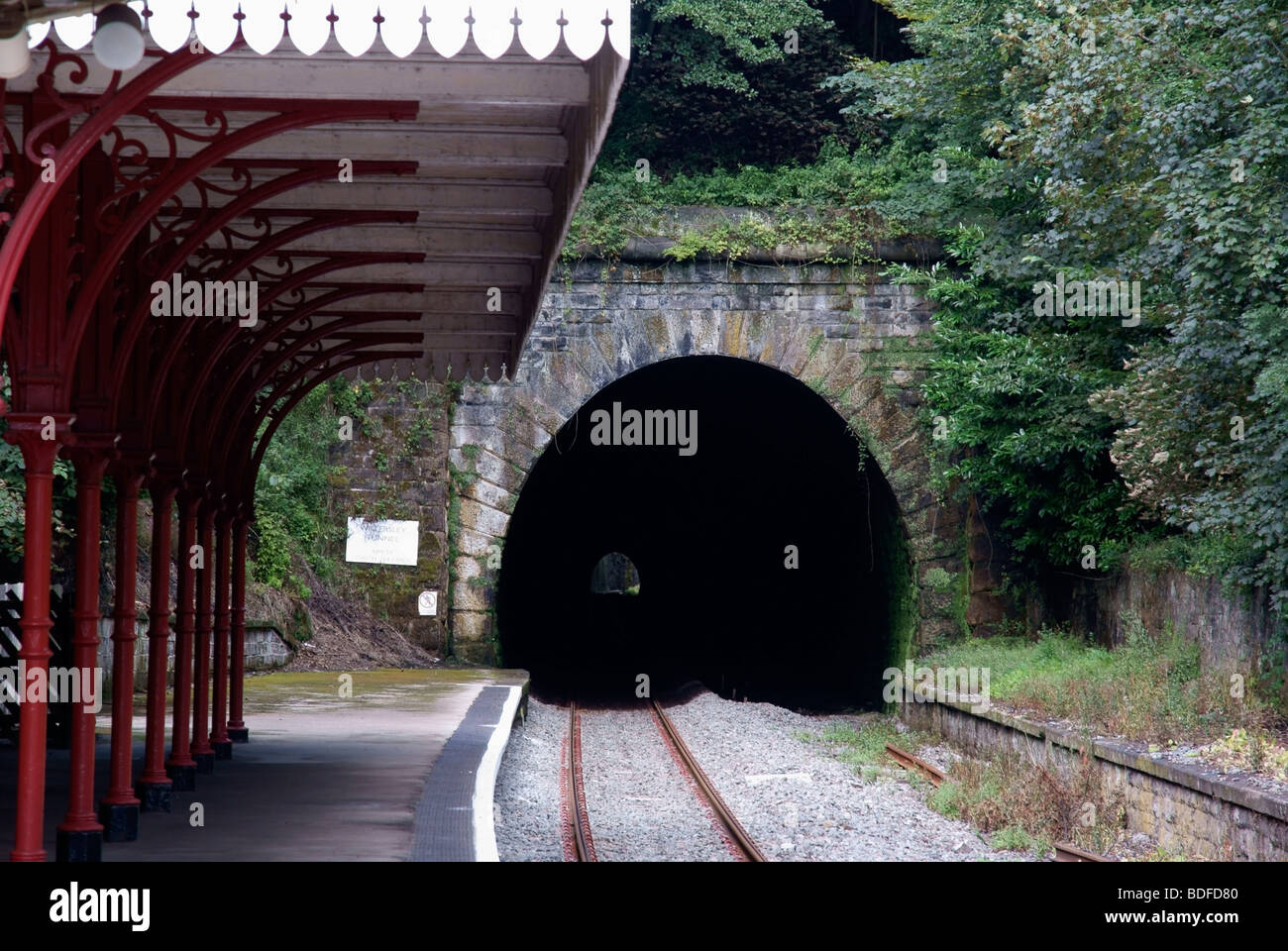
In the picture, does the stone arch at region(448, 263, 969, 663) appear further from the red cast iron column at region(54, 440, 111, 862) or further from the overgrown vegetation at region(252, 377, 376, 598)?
the red cast iron column at region(54, 440, 111, 862)

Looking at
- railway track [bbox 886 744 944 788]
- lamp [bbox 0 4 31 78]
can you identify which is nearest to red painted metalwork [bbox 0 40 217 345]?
lamp [bbox 0 4 31 78]

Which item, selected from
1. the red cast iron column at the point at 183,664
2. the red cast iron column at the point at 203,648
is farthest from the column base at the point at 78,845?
the red cast iron column at the point at 203,648

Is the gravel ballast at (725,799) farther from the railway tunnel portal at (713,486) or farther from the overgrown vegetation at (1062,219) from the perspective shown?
the overgrown vegetation at (1062,219)

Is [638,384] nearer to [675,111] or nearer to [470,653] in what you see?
[675,111]

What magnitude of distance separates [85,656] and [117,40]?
309 centimetres

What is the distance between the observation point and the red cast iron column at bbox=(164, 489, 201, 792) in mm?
8914

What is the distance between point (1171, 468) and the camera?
1198 centimetres

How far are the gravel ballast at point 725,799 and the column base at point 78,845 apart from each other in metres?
3.07

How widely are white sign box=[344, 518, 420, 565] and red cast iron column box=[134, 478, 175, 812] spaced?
10025mm

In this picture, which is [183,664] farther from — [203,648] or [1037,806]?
[1037,806]

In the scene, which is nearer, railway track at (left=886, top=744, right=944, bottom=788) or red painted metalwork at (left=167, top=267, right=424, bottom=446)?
red painted metalwork at (left=167, top=267, right=424, bottom=446)

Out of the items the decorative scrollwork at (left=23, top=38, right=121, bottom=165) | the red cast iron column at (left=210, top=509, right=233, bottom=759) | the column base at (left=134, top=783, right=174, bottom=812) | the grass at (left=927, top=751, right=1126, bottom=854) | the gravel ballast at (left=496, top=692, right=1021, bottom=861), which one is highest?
the decorative scrollwork at (left=23, top=38, right=121, bottom=165)

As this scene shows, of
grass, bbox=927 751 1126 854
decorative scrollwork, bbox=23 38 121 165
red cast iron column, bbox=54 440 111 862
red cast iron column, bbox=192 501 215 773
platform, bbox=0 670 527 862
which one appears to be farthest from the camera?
grass, bbox=927 751 1126 854

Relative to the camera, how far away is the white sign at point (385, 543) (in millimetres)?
18500
